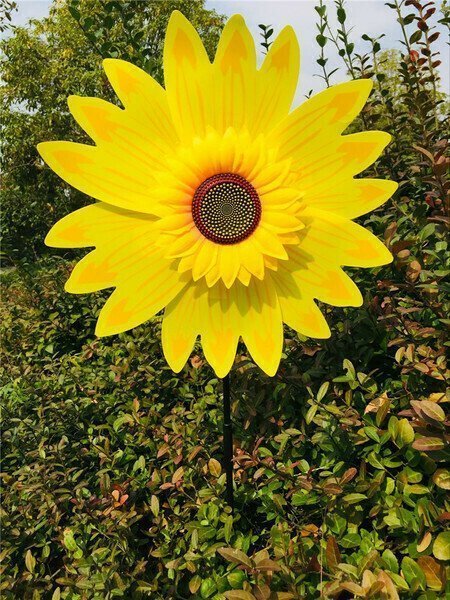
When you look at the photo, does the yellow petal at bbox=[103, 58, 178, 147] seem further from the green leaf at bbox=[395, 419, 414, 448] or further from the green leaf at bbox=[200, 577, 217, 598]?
the green leaf at bbox=[200, 577, 217, 598]

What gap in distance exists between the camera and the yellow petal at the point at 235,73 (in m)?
0.81

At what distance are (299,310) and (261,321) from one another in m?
0.07

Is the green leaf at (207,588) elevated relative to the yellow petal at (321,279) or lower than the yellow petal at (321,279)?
lower

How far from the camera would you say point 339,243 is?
852mm

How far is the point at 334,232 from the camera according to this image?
2.79 feet

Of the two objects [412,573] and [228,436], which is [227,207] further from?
[412,573]

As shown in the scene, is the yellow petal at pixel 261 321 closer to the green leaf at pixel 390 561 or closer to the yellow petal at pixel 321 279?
the yellow petal at pixel 321 279

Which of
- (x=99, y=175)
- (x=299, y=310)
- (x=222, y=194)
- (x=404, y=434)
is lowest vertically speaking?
(x=404, y=434)

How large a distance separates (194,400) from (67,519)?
1.69 ft

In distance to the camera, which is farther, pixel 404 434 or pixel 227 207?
pixel 404 434

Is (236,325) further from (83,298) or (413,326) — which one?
(83,298)

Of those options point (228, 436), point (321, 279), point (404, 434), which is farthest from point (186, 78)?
point (404, 434)

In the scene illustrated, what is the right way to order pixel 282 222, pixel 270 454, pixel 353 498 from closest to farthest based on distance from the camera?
1. pixel 282 222
2. pixel 353 498
3. pixel 270 454

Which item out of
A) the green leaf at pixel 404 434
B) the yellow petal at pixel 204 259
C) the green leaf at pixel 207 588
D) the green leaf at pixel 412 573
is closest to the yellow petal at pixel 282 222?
the yellow petal at pixel 204 259
